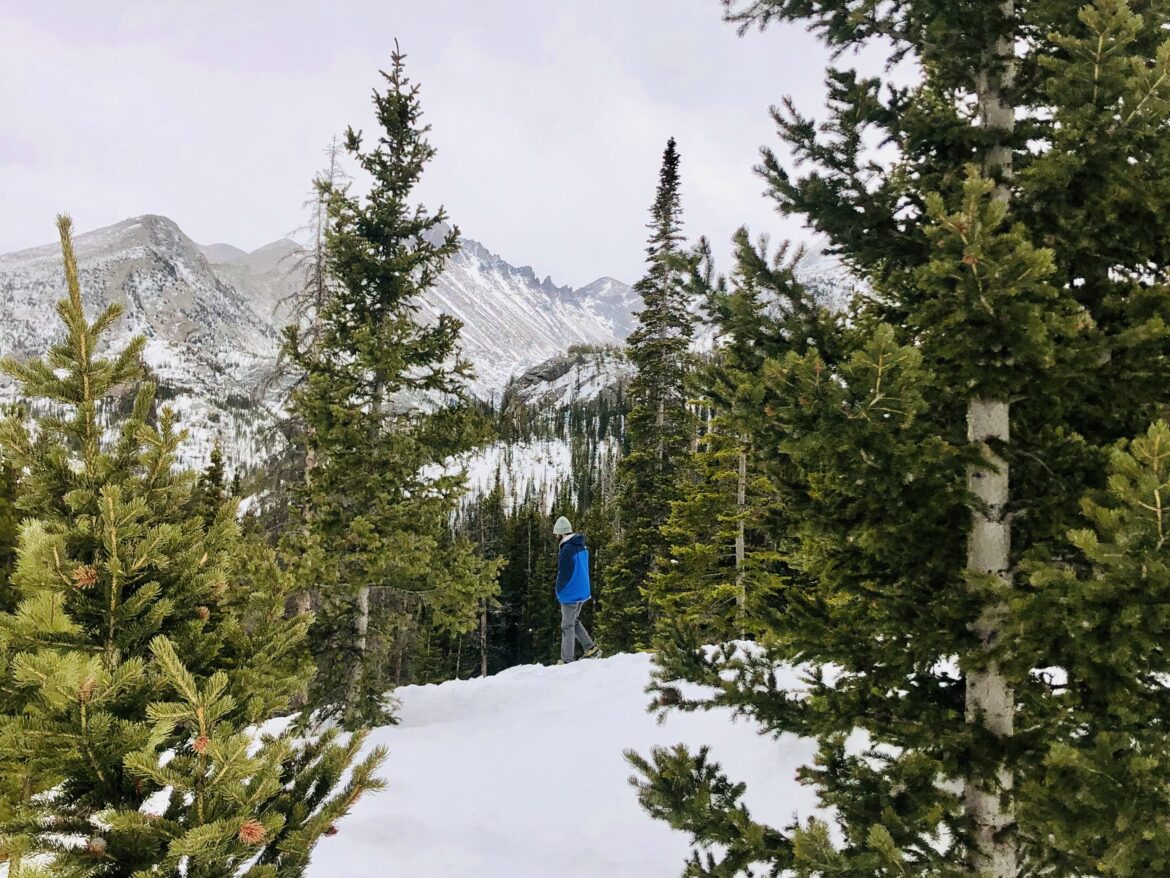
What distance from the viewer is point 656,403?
2258cm

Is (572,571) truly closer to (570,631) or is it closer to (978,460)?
(570,631)

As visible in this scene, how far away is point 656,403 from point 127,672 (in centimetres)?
2062

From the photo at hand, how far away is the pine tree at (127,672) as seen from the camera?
2.50m

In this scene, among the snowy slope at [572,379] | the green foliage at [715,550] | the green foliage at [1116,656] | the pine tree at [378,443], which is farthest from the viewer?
the snowy slope at [572,379]

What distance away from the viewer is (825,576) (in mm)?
4016

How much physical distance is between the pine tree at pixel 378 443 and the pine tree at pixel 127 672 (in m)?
6.27

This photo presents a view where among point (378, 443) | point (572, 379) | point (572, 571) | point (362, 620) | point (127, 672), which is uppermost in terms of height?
point (572, 379)

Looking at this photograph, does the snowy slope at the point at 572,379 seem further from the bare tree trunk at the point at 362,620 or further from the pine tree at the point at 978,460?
the pine tree at the point at 978,460

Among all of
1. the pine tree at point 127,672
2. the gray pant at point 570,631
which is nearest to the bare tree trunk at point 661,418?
the gray pant at point 570,631

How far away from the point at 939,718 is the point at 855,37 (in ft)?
14.4

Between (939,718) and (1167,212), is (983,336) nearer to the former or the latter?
(1167,212)

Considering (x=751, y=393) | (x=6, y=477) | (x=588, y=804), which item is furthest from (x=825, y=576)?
(x=6, y=477)

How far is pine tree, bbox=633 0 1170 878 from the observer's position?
2.64m

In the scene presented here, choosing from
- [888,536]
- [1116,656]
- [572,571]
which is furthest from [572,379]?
[1116,656]
